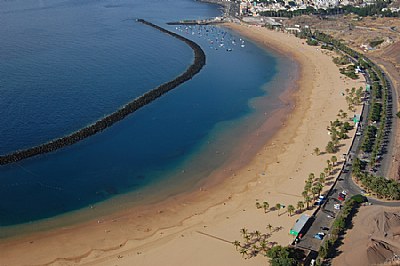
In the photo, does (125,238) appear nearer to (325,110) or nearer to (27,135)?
(27,135)

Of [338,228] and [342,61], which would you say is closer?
[338,228]

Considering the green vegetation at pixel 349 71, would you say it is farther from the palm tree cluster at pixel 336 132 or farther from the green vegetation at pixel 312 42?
the green vegetation at pixel 312 42

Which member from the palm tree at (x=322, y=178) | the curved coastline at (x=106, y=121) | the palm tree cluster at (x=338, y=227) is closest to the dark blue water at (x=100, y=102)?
the curved coastline at (x=106, y=121)

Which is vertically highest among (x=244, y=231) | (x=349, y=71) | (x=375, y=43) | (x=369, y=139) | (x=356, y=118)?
(x=375, y=43)

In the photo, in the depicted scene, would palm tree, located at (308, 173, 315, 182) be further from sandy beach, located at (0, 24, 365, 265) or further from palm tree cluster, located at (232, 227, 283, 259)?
palm tree cluster, located at (232, 227, 283, 259)

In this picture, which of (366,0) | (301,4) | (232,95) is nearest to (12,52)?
(232,95)

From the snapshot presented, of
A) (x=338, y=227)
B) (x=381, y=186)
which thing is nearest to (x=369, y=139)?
(x=381, y=186)

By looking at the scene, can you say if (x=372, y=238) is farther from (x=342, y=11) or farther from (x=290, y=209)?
(x=342, y=11)
